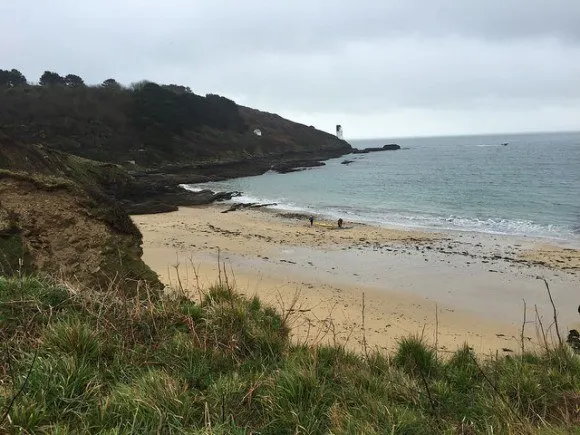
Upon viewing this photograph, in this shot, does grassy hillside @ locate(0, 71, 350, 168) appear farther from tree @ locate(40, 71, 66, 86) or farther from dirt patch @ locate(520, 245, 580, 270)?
dirt patch @ locate(520, 245, 580, 270)

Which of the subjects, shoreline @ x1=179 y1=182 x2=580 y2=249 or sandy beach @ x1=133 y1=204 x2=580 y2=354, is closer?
sandy beach @ x1=133 y1=204 x2=580 y2=354

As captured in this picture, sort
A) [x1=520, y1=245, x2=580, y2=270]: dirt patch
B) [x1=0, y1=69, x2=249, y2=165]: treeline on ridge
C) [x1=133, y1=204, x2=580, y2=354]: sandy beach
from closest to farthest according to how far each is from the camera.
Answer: [x1=133, y1=204, x2=580, y2=354]: sandy beach
[x1=520, y1=245, x2=580, y2=270]: dirt patch
[x1=0, y1=69, x2=249, y2=165]: treeline on ridge

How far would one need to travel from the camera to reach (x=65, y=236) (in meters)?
6.45

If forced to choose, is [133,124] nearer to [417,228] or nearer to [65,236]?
[417,228]

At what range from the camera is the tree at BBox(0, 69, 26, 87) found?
7781cm

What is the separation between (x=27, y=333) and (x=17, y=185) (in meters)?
3.71

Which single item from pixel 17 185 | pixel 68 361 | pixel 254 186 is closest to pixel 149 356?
pixel 68 361

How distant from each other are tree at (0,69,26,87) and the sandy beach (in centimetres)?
7447

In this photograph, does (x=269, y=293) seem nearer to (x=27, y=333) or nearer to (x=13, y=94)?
(x=27, y=333)

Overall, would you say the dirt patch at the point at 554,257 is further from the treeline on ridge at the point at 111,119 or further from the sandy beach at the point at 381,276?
the treeline on ridge at the point at 111,119

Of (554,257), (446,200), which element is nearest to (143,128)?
(446,200)

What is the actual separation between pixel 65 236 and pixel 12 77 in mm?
90852

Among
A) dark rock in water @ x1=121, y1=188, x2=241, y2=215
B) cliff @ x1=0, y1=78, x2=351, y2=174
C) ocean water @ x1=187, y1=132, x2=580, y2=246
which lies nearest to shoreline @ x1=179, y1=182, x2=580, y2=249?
ocean water @ x1=187, y1=132, x2=580, y2=246

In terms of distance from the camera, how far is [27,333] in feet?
12.5
